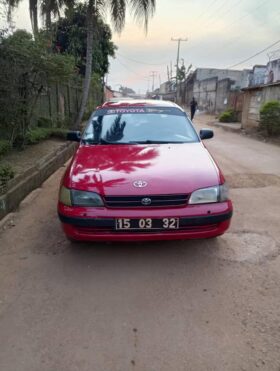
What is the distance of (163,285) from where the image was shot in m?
3.29

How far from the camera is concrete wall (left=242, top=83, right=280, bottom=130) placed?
16487mm

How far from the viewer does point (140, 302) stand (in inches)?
119

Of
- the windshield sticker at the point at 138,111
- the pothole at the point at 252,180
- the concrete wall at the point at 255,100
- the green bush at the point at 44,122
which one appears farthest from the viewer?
the concrete wall at the point at 255,100

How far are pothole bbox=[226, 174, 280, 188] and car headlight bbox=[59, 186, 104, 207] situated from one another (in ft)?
12.7

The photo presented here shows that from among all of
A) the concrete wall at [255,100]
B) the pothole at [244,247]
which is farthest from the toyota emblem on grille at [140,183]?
the concrete wall at [255,100]

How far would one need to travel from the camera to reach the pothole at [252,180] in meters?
6.87

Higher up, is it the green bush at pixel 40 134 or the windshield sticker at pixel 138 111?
the windshield sticker at pixel 138 111

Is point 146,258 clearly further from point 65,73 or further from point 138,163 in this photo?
point 65,73

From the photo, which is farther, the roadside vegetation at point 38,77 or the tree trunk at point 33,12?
the tree trunk at point 33,12

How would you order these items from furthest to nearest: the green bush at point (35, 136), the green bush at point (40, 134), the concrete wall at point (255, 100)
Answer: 1. the concrete wall at point (255, 100)
2. the green bush at point (40, 134)
3. the green bush at point (35, 136)

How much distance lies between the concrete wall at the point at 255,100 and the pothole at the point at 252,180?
386 inches

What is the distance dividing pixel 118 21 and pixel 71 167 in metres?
11.3

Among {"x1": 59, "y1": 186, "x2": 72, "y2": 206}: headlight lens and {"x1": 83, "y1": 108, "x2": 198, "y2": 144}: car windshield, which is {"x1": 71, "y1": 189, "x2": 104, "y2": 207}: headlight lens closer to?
{"x1": 59, "y1": 186, "x2": 72, "y2": 206}: headlight lens

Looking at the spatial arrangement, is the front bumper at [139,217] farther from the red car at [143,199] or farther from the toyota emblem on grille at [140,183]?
the toyota emblem on grille at [140,183]
